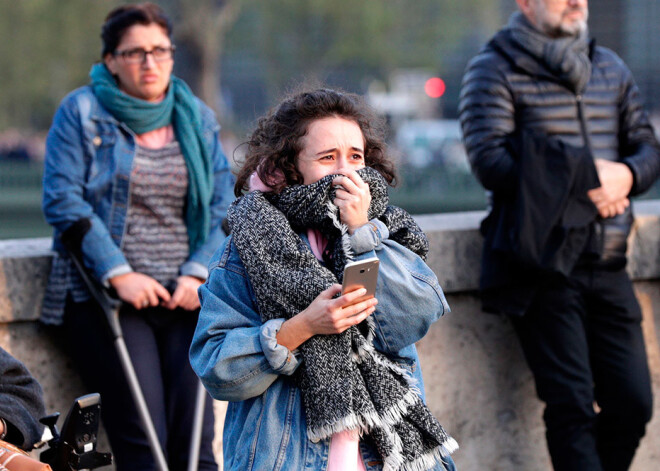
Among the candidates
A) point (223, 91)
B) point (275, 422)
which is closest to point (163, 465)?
point (275, 422)

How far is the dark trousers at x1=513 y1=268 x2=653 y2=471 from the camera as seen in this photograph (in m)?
4.23

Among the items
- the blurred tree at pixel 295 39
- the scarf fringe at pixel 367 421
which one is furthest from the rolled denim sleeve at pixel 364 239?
the blurred tree at pixel 295 39

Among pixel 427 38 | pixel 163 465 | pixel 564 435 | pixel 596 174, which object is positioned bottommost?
pixel 427 38

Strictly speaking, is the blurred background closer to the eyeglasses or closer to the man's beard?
the man's beard

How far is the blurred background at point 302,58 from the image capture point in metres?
23.4

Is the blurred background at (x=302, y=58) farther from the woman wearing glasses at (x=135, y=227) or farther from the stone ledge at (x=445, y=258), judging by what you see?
the woman wearing glasses at (x=135, y=227)

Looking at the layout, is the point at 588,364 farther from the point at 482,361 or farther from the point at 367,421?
the point at 367,421

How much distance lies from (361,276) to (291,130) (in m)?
0.53

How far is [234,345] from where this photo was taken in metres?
2.56

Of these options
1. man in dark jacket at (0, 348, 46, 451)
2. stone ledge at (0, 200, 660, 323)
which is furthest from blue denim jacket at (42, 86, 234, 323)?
man in dark jacket at (0, 348, 46, 451)

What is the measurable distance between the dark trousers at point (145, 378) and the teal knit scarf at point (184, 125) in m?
0.36

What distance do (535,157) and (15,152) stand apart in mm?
39397

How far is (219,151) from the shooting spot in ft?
14.1

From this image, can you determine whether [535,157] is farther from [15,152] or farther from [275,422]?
[15,152]
